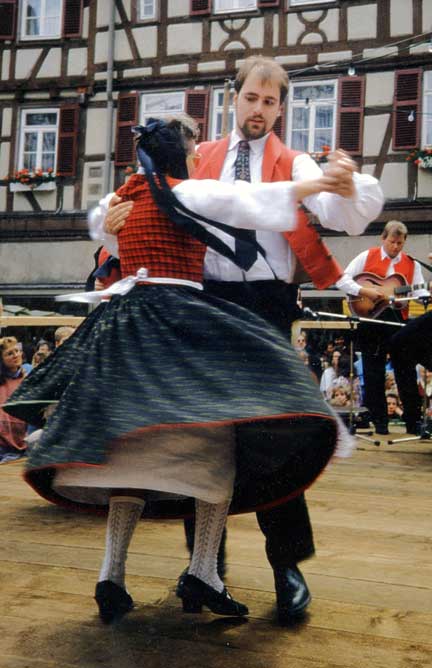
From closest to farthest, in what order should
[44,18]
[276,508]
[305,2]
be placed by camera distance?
1. [276,508]
2. [305,2]
3. [44,18]

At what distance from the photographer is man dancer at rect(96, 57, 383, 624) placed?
2076 millimetres

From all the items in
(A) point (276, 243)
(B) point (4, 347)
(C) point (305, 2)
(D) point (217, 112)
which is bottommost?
(B) point (4, 347)

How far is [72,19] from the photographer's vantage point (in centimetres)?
1426

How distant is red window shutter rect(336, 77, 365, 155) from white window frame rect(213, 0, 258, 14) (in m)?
1.84

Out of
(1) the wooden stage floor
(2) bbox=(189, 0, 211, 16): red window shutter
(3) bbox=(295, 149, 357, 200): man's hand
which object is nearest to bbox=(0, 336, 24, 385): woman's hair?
(1) the wooden stage floor

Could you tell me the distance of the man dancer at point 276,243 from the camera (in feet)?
6.81

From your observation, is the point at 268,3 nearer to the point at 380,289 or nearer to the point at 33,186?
the point at 33,186

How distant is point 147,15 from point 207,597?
13.1m

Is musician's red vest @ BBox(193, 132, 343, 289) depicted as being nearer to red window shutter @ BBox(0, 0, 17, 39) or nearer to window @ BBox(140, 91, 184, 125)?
window @ BBox(140, 91, 184, 125)

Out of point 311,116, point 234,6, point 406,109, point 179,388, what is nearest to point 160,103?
point 234,6

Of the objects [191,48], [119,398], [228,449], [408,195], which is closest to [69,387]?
[119,398]

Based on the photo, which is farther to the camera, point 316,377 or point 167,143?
point 316,377

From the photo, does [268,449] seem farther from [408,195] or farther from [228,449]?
[408,195]

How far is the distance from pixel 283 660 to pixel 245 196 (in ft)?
3.17
